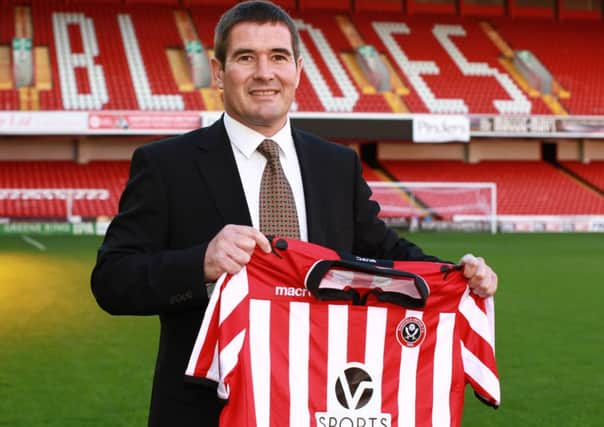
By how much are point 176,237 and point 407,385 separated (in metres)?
0.75

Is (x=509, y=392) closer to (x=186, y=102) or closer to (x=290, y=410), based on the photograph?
(x=290, y=410)

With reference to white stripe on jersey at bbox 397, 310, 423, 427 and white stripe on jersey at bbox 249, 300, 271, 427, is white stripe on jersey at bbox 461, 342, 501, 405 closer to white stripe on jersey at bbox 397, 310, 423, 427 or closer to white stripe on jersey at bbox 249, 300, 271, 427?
white stripe on jersey at bbox 397, 310, 423, 427

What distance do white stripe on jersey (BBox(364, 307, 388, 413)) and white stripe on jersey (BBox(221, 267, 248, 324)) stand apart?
0.36 m

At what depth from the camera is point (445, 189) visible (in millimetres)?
23375

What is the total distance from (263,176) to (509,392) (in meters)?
3.56

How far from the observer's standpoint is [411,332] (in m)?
2.41

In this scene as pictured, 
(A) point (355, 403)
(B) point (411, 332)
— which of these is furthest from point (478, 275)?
(A) point (355, 403)

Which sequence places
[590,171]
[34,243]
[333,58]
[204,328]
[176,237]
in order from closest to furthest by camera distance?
[204,328] < [176,237] < [34,243] < [333,58] < [590,171]

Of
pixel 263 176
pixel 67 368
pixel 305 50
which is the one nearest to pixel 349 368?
pixel 263 176

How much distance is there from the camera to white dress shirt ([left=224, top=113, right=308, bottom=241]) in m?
2.32

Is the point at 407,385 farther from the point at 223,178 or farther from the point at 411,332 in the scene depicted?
the point at 223,178

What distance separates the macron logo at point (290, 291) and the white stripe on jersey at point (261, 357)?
0.04 meters

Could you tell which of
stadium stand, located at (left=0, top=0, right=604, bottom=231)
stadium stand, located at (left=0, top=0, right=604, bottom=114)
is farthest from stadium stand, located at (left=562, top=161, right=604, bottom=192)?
stadium stand, located at (left=0, top=0, right=604, bottom=114)

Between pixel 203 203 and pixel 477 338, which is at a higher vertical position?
pixel 203 203
